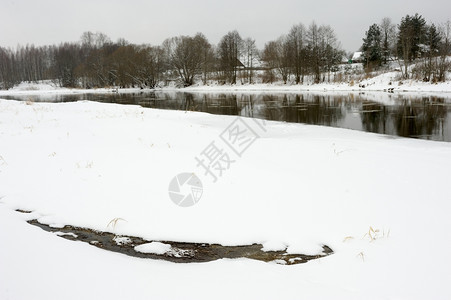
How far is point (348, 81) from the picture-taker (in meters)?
39.0

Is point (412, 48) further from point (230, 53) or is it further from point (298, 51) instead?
point (230, 53)

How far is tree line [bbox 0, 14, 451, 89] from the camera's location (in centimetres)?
4097

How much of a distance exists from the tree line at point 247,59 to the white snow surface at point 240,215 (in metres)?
30.7

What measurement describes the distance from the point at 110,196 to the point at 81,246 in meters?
1.67

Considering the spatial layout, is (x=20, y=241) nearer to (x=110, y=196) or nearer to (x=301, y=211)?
(x=110, y=196)

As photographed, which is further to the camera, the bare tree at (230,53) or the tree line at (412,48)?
the bare tree at (230,53)

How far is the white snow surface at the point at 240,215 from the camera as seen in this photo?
3100mm

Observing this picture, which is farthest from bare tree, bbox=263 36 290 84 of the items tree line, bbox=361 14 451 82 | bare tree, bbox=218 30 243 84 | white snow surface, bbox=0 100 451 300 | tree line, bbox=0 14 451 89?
white snow surface, bbox=0 100 451 300

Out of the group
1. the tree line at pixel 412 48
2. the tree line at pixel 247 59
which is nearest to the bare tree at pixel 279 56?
the tree line at pixel 247 59

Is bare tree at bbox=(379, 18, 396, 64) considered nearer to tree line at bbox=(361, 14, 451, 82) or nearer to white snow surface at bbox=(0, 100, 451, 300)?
tree line at bbox=(361, 14, 451, 82)

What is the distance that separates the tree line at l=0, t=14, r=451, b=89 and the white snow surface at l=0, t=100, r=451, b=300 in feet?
101

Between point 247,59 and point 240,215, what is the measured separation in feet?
219

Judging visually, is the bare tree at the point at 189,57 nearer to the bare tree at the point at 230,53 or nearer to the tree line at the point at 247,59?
the tree line at the point at 247,59

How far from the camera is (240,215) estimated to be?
4.95 meters
